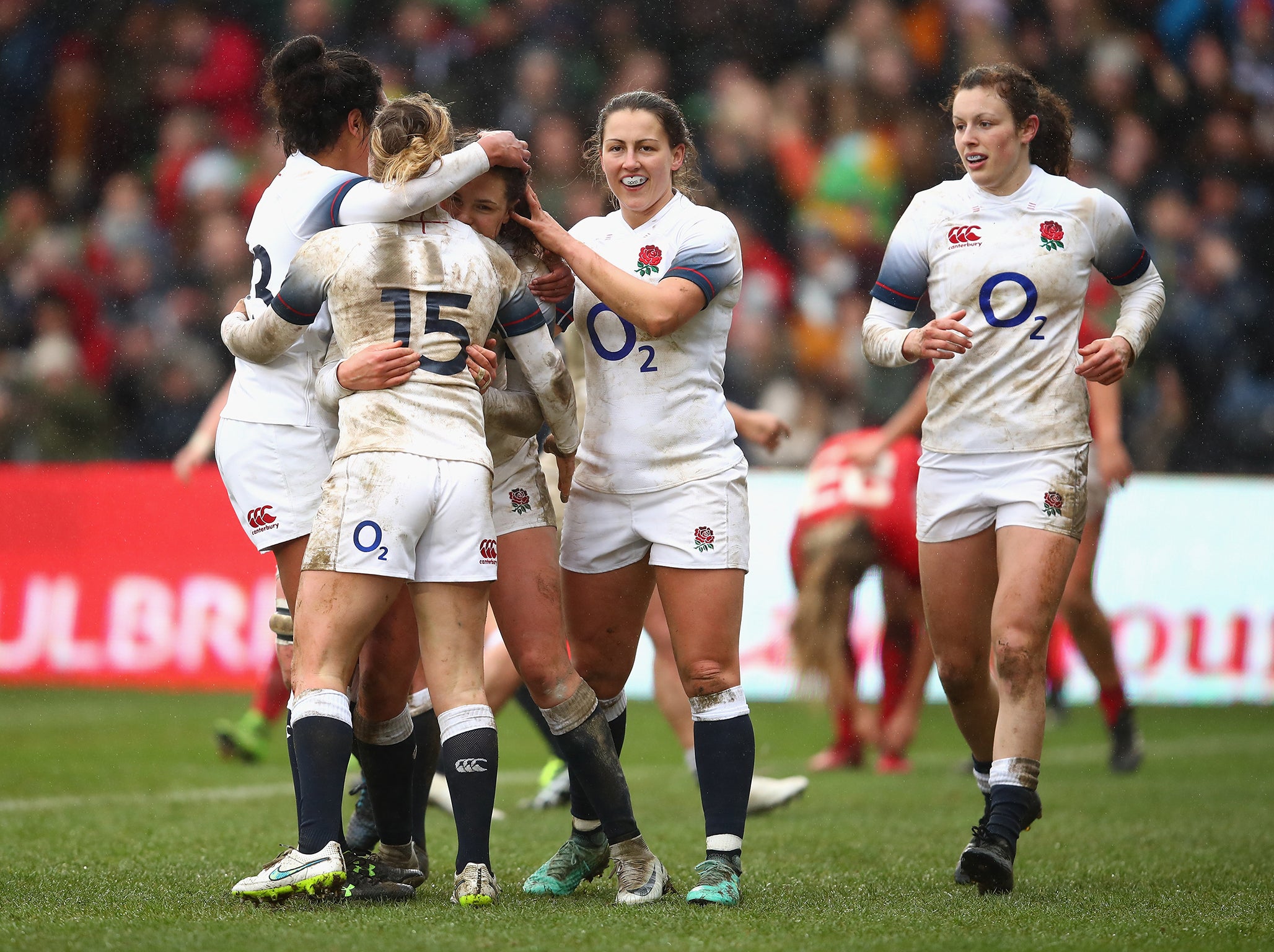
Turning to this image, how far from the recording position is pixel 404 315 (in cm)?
399

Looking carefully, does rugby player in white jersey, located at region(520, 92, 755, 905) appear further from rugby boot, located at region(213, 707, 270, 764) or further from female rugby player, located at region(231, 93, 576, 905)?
rugby boot, located at region(213, 707, 270, 764)

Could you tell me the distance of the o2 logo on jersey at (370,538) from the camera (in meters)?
3.84

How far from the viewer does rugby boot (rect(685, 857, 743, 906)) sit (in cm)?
401

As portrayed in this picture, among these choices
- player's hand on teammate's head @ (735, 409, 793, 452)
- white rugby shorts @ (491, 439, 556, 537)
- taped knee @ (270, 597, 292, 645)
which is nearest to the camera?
white rugby shorts @ (491, 439, 556, 537)

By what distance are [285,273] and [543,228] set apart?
72 centimetres

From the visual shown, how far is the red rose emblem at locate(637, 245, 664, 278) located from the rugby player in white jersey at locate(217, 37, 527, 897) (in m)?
0.44

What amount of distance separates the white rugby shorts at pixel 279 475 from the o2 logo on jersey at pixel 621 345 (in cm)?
79

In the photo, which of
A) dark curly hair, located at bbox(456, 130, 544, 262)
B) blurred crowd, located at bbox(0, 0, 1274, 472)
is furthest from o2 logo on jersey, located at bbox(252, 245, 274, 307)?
blurred crowd, located at bbox(0, 0, 1274, 472)

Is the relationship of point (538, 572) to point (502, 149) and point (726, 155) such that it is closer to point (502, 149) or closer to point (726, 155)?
point (502, 149)

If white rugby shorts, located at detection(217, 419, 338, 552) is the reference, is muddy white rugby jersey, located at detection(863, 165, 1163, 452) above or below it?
above

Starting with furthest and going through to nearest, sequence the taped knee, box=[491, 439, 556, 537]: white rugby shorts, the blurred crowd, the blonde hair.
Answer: the blurred crowd → the taped knee → box=[491, 439, 556, 537]: white rugby shorts → the blonde hair

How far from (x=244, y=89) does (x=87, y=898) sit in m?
Answer: 11.2

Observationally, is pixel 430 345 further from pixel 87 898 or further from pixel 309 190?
pixel 87 898

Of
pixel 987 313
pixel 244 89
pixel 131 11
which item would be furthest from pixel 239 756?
pixel 131 11
